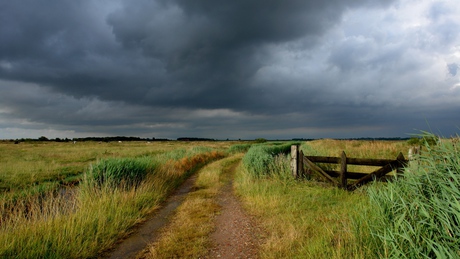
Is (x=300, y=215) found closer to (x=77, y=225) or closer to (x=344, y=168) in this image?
(x=344, y=168)

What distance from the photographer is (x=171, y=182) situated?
15062 millimetres

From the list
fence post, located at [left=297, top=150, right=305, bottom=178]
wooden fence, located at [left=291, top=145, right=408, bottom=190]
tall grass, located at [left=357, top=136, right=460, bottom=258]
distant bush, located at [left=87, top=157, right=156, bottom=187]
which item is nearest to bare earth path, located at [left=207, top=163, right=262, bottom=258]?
tall grass, located at [left=357, top=136, right=460, bottom=258]

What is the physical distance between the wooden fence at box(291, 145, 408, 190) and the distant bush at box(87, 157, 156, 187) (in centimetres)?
855

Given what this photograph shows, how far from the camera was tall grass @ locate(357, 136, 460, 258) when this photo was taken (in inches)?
127

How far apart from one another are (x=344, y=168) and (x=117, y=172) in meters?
11.1

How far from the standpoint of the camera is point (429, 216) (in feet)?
11.4

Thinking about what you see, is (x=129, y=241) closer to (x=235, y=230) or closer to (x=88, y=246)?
(x=88, y=246)

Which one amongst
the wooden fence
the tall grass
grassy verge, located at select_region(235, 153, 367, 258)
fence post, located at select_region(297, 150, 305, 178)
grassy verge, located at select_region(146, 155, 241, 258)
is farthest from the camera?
fence post, located at select_region(297, 150, 305, 178)

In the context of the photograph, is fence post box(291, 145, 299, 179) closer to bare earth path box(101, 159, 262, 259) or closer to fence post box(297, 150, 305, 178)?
fence post box(297, 150, 305, 178)

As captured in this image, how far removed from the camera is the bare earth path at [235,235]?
608cm

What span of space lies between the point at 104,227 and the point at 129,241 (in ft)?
3.35

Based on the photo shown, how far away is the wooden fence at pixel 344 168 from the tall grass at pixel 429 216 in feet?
20.8

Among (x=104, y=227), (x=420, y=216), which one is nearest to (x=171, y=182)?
(x=104, y=227)

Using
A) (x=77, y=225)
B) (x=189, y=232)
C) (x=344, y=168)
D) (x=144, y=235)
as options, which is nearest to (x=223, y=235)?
(x=189, y=232)
